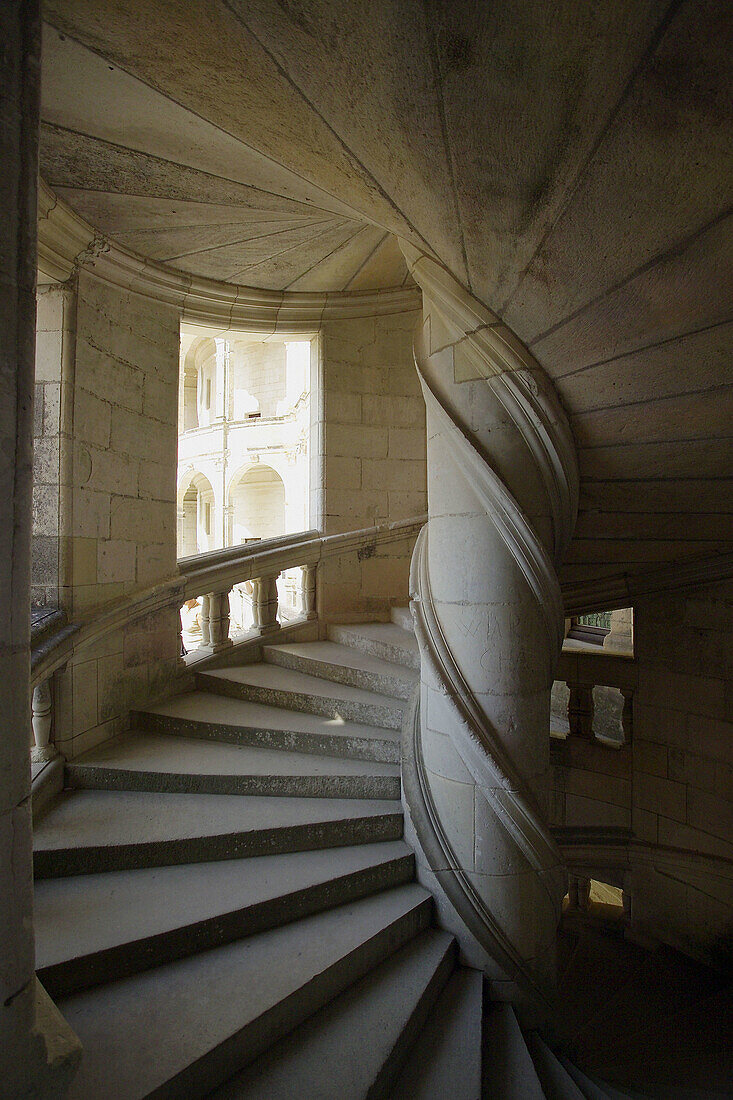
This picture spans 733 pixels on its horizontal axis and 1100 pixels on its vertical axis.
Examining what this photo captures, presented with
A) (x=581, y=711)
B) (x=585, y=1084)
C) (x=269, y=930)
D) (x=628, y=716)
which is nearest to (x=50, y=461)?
(x=269, y=930)

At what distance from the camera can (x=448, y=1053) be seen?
1.47 m

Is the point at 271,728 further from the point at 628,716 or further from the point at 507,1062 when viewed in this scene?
the point at 628,716

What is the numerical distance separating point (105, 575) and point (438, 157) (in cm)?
211

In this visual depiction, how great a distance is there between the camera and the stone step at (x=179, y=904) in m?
1.38

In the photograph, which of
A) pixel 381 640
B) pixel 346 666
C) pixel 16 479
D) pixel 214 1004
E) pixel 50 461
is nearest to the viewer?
pixel 16 479

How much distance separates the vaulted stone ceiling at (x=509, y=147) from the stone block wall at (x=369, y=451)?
162 cm

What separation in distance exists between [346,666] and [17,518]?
7.04 ft

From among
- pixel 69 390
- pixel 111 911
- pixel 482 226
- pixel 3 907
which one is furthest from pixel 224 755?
pixel 482 226

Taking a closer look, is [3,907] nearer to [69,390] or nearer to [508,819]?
[508,819]

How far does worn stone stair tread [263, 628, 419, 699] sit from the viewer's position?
8.61ft

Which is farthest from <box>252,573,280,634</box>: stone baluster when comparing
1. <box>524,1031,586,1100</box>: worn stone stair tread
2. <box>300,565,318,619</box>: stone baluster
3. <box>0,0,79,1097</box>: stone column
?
<box>0,0,79,1097</box>: stone column

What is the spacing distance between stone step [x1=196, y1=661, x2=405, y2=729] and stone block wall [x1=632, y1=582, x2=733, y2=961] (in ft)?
6.13

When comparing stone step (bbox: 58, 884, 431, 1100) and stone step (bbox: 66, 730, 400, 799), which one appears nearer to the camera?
stone step (bbox: 58, 884, 431, 1100)

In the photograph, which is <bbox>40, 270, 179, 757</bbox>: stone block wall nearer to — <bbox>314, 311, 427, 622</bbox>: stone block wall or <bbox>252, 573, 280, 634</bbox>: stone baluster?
<bbox>252, 573, 280, 634</bbox>: stone baluster
